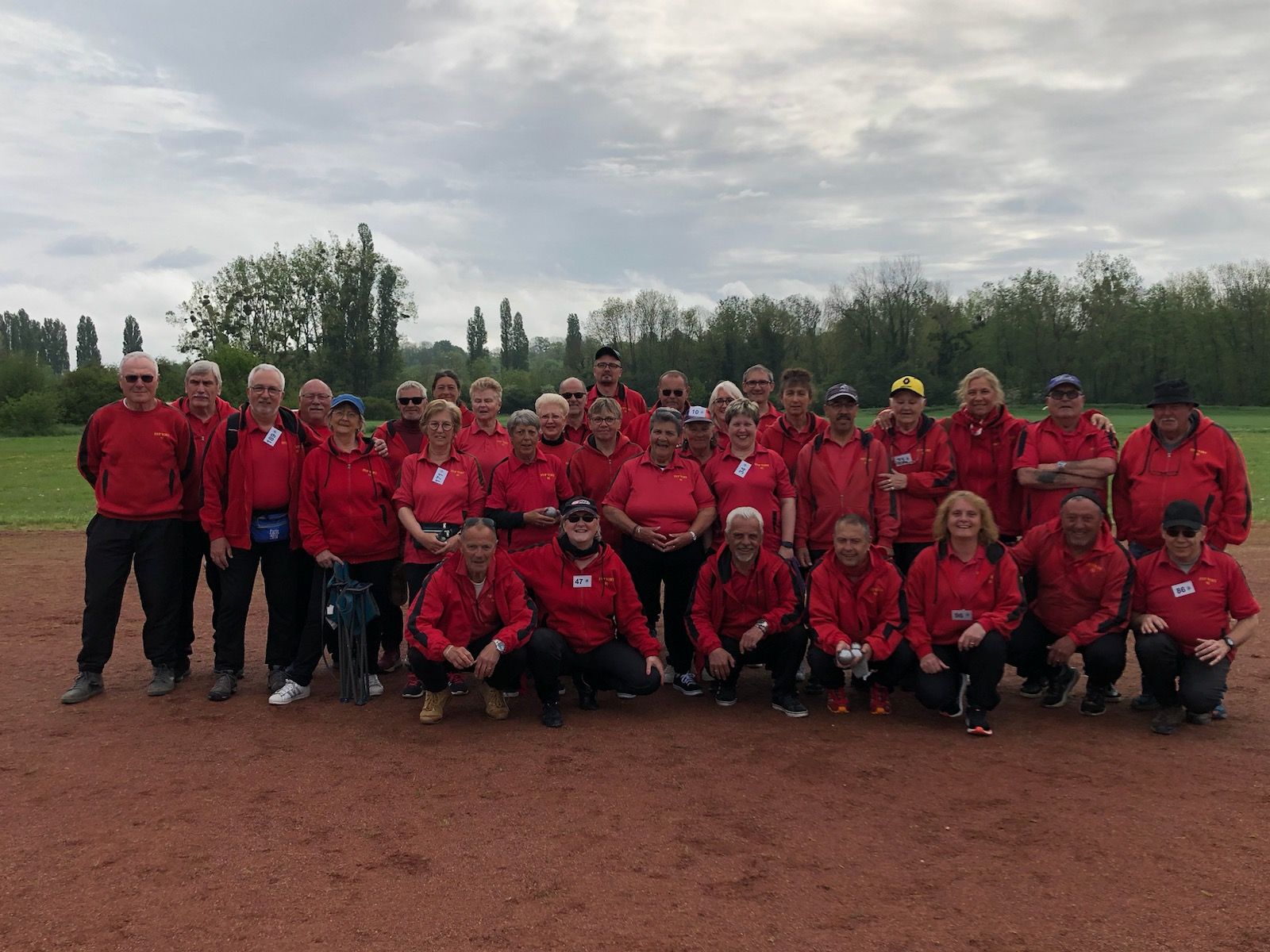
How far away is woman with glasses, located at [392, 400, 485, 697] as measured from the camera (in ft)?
20.5

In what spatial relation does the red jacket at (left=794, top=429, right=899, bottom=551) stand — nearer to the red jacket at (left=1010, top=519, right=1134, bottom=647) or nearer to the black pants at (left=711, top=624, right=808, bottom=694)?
the black pants at (left=711, top=624, right=808, bottom=694)

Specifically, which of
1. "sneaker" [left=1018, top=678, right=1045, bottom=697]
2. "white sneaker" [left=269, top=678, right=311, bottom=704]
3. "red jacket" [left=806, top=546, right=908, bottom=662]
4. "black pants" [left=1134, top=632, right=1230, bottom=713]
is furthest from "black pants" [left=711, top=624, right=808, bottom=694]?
"white sneaker" [left=269, top=678, right=311, bottom=704]

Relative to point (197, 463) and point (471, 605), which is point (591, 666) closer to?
point (471, 605)

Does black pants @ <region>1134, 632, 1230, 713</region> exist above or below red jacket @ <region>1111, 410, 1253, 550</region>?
below

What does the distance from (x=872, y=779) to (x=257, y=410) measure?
442 centimetres

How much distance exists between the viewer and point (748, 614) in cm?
613

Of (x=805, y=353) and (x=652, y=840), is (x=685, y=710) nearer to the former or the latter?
(x=652, y=840)

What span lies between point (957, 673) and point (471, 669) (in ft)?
9.75

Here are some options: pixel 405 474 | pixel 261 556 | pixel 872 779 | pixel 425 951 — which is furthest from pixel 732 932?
pixel 261 556

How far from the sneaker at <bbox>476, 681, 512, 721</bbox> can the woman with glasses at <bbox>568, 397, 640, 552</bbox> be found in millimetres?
1305

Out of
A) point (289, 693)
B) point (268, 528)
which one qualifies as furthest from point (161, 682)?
point (268, 528)

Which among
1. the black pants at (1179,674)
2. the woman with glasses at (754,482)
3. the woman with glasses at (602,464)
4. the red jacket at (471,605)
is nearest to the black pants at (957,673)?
the black pants at (1179,674)

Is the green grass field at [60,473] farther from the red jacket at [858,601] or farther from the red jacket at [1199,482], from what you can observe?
A: the red jacket at [858,601]

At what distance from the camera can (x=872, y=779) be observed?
488cm
